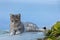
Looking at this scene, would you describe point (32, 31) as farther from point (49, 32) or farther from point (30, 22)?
point (49, 32)

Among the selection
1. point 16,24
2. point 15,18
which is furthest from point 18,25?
point 15,18

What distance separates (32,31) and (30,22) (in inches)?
13.5

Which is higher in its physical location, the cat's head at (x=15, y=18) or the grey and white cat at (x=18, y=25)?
the cat's head at (x=15, y=18)

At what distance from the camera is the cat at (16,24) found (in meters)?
5.74

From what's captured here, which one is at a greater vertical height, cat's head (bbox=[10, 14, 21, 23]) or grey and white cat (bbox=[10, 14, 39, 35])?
cat's head (bbox=[10, 14, 21, 23])

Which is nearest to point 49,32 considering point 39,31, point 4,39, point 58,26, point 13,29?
point 58,26

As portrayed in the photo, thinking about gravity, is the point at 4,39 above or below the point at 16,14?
below

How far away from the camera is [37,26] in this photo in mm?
5902

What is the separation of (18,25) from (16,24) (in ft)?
0.18

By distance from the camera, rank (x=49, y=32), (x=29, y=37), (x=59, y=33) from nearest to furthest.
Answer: (x=59, y=33), (x=49, y=32), (x=29, y=37)

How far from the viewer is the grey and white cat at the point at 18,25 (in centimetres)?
576

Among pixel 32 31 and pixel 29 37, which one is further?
pixel 32 31

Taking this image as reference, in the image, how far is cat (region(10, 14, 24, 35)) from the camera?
5743 millimetres

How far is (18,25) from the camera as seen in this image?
5918 millimetres
